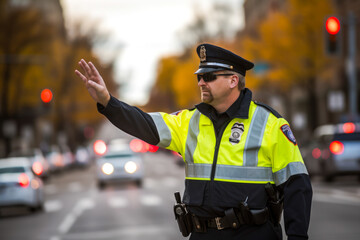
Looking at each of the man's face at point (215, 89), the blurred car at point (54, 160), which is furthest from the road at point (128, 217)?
the blurred car at point (54, 160)

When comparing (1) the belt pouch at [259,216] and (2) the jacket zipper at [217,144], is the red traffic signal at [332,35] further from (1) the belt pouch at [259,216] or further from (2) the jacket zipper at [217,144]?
(1) the belt pouch at [259,216]

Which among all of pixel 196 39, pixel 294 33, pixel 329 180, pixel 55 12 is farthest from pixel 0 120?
pixel 55 12

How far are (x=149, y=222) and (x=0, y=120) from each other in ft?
115

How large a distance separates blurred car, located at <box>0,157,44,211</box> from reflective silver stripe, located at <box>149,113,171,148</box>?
16.0 metres

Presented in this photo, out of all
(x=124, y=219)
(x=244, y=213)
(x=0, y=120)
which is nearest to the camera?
(x=244, y=213)

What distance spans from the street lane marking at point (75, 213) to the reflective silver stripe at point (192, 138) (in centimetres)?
1064

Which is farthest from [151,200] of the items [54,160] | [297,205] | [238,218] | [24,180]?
[54,160]

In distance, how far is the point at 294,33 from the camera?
42.1m

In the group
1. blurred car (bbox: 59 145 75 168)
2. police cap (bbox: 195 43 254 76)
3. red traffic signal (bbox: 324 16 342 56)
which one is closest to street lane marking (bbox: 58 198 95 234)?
red traffic signal (bbox: 324 16 342 56)

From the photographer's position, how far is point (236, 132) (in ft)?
14.7

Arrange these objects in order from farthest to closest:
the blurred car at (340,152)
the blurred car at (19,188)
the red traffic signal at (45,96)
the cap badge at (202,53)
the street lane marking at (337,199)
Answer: the red traffic signal at (45,96), the blurred car at (340,152), the blurred car at (19,188), the street lane marking at (337,199), the cap badge at (202,53)

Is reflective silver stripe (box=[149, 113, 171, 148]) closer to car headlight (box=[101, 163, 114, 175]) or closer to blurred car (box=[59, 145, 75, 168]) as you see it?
car headlight (box=[101, 163, 114, 175])

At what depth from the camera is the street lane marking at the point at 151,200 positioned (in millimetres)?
21419

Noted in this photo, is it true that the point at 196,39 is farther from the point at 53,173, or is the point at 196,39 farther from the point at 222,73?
the point at 222,73
